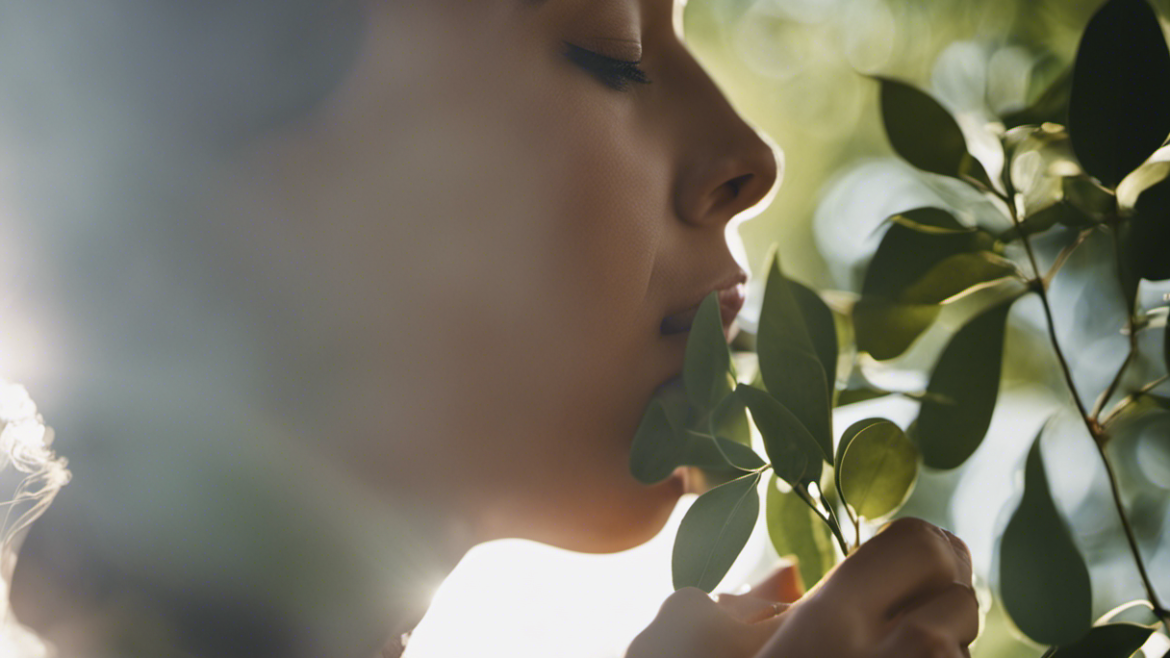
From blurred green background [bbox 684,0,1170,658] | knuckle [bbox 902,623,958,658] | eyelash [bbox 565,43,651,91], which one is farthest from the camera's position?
blurred green background [bbox 684,0,1170,658]

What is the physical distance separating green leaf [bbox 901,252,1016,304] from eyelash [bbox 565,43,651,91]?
30 centimetres

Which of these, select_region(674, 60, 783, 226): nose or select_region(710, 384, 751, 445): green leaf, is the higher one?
select_region(674, 60, 783, 226): nose

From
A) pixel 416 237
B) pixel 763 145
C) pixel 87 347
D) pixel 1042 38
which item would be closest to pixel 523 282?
pixel 416 237

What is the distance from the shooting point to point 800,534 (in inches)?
25.7

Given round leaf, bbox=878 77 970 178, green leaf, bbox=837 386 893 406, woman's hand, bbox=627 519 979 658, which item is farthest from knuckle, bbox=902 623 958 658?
round leaf, bbox=878 77 970 178

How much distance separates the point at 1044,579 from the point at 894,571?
0.12 meters

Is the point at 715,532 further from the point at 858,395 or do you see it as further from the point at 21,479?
the point at 21,479

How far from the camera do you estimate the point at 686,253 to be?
0.61m

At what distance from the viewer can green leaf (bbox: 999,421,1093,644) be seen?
1.34ft

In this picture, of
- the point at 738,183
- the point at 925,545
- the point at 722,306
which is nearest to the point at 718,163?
the point at 738,183

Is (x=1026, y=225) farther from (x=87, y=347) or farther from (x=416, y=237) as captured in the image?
(x=87, y=347)

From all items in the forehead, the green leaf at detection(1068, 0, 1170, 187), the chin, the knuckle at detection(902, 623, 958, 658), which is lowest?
the knuckle at detection(902, 623, 958, 658)

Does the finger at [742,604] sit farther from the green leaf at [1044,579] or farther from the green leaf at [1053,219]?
the green leaf at [1053,219]

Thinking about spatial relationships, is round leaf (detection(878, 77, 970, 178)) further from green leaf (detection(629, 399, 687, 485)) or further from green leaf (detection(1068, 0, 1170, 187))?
green leaf (detection(629, 399, 687, 485))
